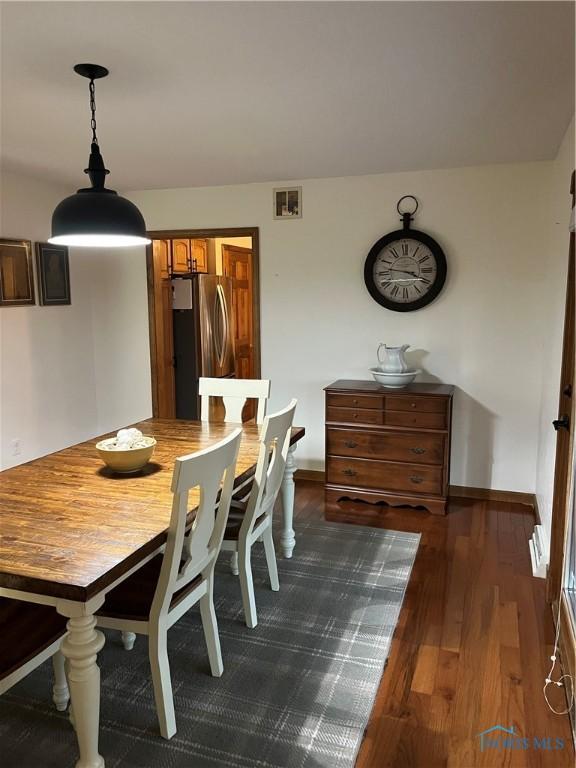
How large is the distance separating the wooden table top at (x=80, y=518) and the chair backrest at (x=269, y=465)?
0.28 feet

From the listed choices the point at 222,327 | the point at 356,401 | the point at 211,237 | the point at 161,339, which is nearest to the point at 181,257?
the point at 222,327

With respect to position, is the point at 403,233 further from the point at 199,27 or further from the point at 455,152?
the point at 199,27

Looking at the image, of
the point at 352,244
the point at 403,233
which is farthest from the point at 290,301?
the point at 403,233

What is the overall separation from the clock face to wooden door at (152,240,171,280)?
191 centimetres

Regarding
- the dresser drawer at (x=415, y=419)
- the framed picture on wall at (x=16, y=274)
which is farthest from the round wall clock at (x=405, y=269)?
the framed picture on wall at (x=16, y=274)

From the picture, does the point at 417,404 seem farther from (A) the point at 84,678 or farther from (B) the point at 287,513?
(A) the point at 84,678

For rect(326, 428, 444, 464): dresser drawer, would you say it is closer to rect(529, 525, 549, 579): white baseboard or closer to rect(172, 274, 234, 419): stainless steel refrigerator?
rect(529, 525, 549, 579): white baseboard

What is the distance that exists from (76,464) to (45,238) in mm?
2608

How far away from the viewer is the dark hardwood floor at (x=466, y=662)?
1.88m

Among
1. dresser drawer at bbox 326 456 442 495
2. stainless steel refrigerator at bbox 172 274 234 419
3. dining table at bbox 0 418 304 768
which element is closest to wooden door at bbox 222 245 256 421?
stainless steel refrigerator at bbox 172 274 234 419

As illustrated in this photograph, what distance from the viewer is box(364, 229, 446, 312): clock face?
4.08 m

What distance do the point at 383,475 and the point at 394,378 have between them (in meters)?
0.69

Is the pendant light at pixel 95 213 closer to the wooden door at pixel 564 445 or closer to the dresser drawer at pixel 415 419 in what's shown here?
the wooden door at pixel 564 445

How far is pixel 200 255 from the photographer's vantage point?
6.09 m
